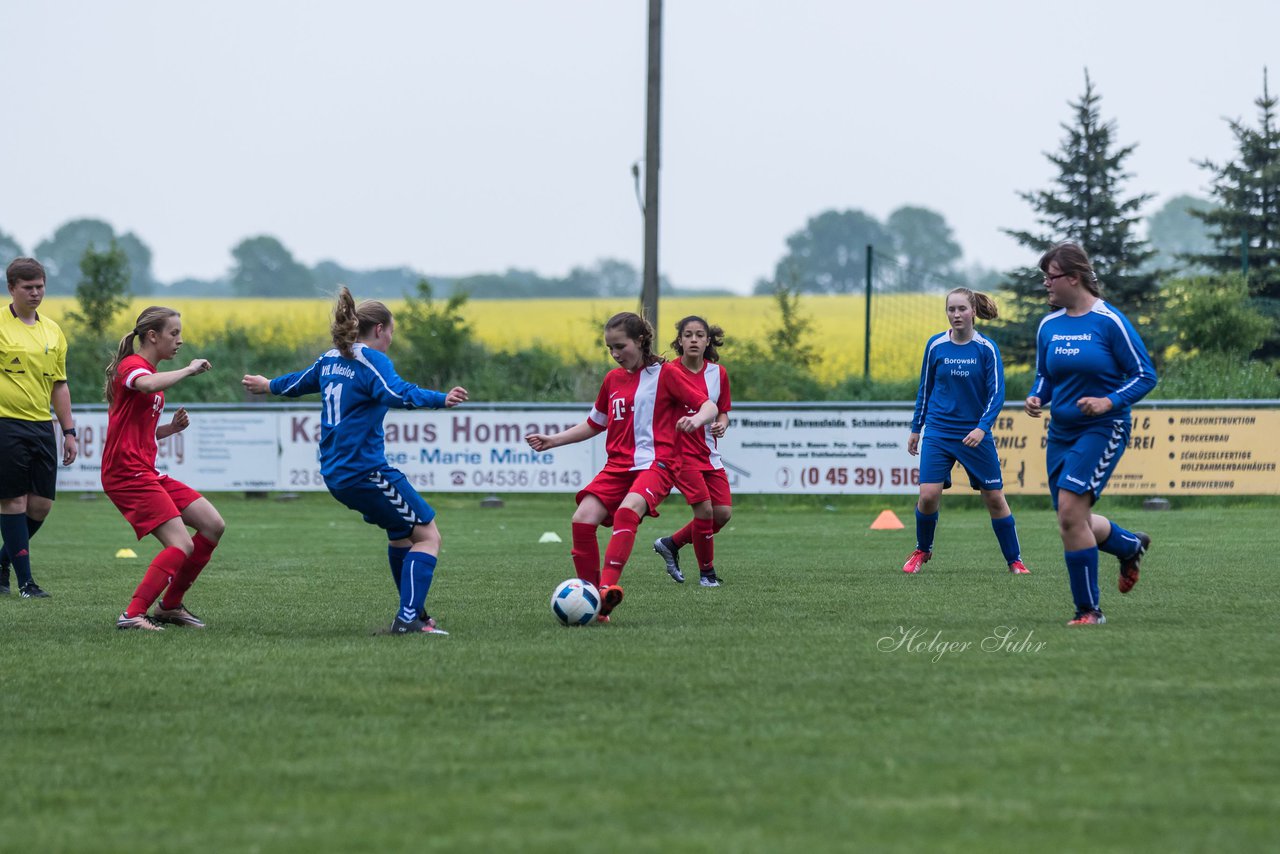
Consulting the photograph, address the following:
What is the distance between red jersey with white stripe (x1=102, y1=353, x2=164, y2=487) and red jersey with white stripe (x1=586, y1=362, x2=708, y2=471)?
2342mm

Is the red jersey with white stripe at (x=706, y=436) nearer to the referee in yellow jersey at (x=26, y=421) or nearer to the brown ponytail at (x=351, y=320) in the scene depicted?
the brown ponytail at (x=351, y=320)

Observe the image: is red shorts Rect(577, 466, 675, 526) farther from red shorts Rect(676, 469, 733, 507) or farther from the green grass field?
red shorts Rect(676, 469, 733, 507)

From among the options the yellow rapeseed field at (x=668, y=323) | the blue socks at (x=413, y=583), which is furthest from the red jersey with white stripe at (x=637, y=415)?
the yellow rapeseed field at (x=668, y=323)

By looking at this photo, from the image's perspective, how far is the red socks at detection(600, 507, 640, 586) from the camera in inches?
317

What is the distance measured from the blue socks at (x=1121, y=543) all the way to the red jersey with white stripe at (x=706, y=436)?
316cm

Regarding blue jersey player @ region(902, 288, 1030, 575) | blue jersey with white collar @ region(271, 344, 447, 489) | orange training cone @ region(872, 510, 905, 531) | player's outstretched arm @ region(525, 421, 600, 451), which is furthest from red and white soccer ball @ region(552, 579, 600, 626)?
orange training cone @ region(872, 510, 905, 531)

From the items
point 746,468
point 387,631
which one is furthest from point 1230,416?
point 387,631

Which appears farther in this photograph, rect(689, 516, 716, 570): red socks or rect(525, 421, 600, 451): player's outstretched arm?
rect(689, 516, 716, 570): red socks

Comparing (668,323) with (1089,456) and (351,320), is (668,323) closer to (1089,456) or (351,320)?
(1089,456)

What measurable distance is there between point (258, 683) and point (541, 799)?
7.41 feet

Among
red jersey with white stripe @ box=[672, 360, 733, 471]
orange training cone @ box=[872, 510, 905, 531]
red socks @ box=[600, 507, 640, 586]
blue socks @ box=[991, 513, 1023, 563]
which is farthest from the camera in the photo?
orange training cone @ box=[872, 510, 905, 531]

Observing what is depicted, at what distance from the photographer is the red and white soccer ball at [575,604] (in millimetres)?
7691

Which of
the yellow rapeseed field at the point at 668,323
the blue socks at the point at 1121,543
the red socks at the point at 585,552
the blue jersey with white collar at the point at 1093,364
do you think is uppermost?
the yellow rapeseed field at the point at 668,323

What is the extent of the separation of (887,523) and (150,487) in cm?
984
